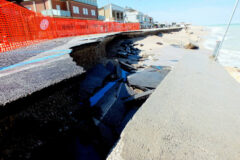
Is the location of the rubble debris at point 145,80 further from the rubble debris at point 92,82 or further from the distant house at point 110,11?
the distant house at point 110,11

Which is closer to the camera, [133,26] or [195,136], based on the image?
[195,136]

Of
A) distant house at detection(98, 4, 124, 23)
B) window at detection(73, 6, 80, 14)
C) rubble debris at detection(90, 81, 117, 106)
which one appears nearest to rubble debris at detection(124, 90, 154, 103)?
rubble debris at detection(90, 81, 117, 106)

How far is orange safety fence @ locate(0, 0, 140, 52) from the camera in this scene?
510 cm

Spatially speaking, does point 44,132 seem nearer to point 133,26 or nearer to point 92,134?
point 92,134

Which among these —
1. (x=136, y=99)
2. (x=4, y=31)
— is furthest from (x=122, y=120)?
(x=4, y=31)

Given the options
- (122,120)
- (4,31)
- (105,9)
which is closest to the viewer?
(122,120)

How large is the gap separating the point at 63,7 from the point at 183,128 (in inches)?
1179

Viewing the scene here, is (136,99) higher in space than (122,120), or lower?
higher

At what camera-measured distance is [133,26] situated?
26.0 m

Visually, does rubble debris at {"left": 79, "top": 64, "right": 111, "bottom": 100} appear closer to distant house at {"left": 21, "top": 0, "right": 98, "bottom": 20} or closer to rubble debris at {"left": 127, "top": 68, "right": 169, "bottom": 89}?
rubble debris at {"left": 127, "top": 68, "right": 169, "bottom": 89}

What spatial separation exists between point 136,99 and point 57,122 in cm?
203

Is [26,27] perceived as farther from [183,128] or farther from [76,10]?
[76,10]

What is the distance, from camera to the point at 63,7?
947 inches

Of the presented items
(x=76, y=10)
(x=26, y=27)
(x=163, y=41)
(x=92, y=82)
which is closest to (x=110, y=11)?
(x=76, y=10)
